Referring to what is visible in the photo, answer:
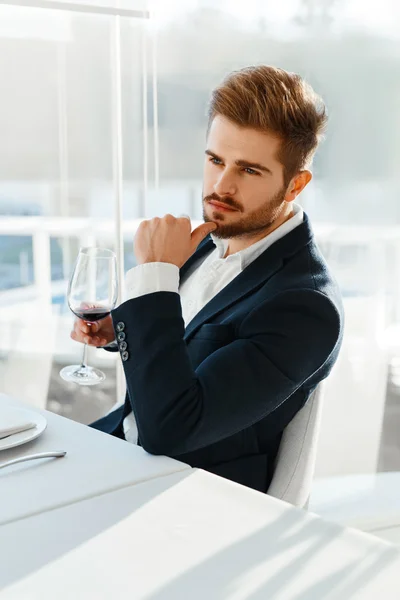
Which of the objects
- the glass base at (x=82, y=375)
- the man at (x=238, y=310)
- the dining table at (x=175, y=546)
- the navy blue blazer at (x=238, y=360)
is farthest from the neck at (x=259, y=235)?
the dining table at (x=175, y=546)

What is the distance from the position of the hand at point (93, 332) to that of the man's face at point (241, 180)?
1.07 ft

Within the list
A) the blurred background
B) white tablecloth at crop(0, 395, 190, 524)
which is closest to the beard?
white tablecloth at crop(0, 395, 190, 524)

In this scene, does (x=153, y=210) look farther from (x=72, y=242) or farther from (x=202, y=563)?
(x=202, y=563)

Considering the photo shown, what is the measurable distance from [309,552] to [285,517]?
0.09 m

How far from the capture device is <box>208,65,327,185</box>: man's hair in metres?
1.55

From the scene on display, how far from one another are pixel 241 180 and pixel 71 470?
2.32ft

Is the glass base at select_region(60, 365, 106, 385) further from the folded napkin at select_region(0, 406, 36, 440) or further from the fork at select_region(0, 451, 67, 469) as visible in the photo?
the fork at select_region(0, 451, 67, 469)

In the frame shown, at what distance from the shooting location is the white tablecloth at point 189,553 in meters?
0.79

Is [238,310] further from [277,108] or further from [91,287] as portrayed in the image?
[277,108]

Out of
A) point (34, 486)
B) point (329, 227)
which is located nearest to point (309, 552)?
point (34, 486)

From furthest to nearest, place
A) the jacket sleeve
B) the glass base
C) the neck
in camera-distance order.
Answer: the neck
the glass base
the jacket sleeve

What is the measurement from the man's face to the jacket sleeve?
0.79 ft

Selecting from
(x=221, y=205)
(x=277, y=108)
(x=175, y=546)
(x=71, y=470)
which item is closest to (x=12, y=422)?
(x=71, y=470)

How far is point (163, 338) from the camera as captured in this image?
1.36 m
